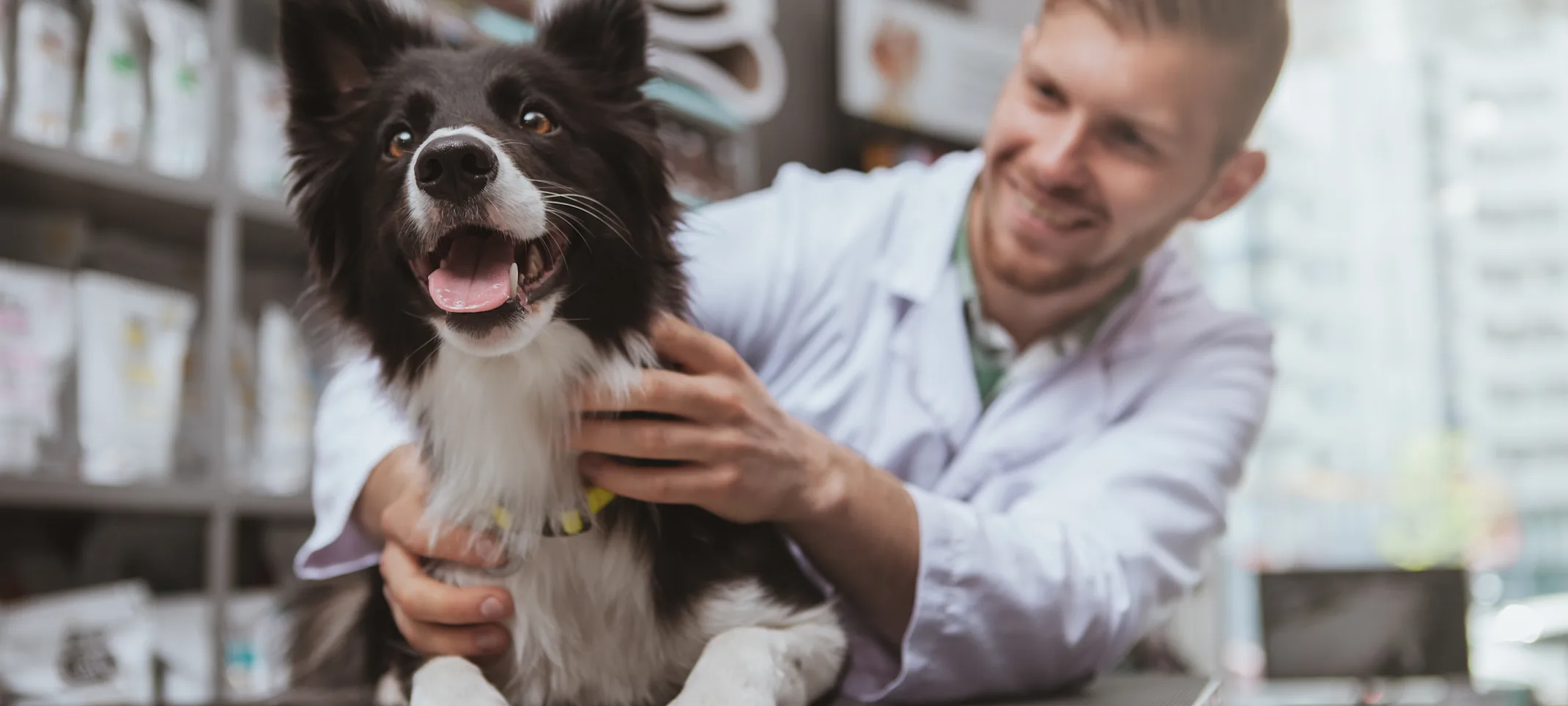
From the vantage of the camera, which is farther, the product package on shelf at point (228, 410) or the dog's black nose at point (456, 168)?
the product package on shelf at point (228, 410)

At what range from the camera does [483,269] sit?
843 millimetres

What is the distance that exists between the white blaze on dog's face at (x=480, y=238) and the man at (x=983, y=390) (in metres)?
0.12

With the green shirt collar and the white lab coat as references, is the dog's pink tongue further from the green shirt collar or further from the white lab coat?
the green shirt collar

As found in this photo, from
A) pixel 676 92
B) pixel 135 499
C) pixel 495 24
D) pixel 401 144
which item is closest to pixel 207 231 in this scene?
pixel 135 499

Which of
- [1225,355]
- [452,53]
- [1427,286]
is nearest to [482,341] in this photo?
[452,53]

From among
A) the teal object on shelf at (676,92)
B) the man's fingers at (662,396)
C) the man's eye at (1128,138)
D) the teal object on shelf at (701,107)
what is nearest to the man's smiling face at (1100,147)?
the man's eye at (1128,138)

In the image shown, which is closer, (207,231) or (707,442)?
(707,442)

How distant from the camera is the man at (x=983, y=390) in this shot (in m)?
0.95

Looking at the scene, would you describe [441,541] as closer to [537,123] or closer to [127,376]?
[537,123]

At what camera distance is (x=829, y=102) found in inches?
104

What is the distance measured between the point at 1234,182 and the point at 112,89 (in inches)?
73.4

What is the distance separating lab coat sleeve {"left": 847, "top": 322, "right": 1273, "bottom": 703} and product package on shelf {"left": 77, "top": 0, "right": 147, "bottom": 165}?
1657mm

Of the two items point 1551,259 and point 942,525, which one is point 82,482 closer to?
point 942,525

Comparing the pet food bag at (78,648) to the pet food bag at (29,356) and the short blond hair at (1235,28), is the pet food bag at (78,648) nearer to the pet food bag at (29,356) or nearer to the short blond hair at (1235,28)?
the pet food bag at (29,356)
